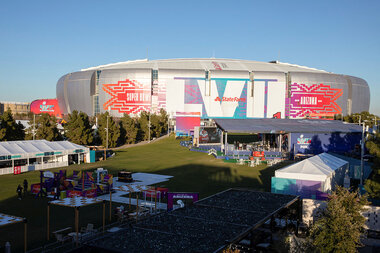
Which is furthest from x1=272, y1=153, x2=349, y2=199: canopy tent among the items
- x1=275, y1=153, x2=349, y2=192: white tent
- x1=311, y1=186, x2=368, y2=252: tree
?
x1=311, y1=186, x2=368, y2=252: tree

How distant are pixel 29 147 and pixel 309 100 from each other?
274 feet

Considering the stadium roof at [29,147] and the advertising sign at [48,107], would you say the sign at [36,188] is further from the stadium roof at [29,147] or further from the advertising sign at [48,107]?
the advertising sign at [48,107]

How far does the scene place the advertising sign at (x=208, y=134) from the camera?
5344 cm

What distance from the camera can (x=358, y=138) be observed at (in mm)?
46531

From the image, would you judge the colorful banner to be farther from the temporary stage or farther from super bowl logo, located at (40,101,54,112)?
super bowl logo, located at (40,101,54,112)

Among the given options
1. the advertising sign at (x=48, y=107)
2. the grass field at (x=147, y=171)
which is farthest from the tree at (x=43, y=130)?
the advertising sign at (x=48, y=107)

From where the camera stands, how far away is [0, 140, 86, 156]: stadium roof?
101 feet

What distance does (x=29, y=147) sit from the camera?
3300cm

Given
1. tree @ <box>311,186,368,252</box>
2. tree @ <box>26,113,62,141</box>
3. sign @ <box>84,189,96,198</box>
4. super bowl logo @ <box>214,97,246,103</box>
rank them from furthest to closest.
→ super bowl logo @ <box>214,97,246,103</box>
tree @ <box>26,113,62,141</box>
sign @ <box>84,189,96,198</box>
tree @ <box>311,186,368,252</box>

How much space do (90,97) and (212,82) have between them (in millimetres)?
37642

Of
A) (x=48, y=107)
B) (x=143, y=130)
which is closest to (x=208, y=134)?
(x=143, y=130)

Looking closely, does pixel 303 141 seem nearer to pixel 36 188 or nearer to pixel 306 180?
pixel 306 180

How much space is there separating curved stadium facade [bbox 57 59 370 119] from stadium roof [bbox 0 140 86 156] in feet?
186

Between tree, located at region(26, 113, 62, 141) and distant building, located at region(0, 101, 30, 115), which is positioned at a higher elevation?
distant building, located at region(0, 101, 30, 115)
